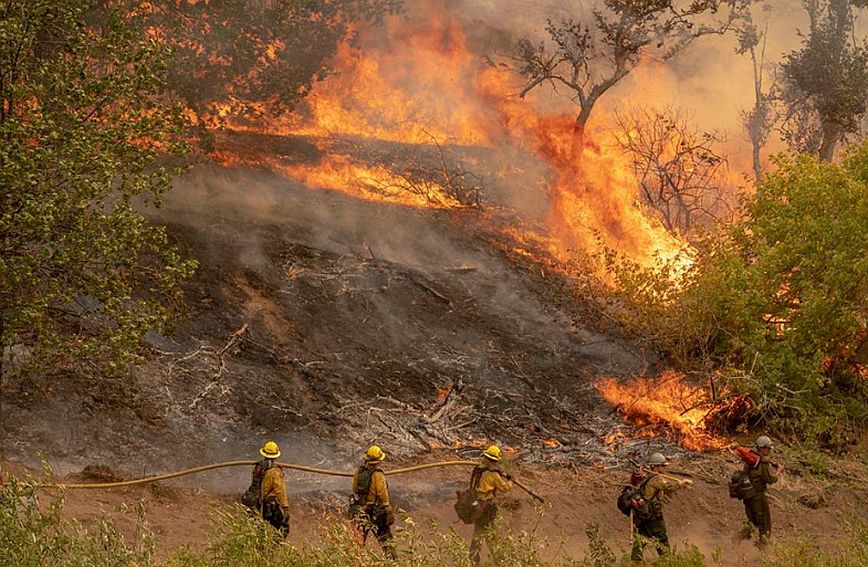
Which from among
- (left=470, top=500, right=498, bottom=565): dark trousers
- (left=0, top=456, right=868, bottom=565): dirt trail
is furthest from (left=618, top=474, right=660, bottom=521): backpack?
(left=470, top=500, right=498, bottom=565): dark trousers

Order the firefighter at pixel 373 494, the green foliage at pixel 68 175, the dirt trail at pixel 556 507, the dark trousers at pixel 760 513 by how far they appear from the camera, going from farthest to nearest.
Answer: the dark trousers at pixel 760 513 → the dirt trail at pixel 556 507 → the green foliage at pixel 68 175 → the firefighter at pixel 373 494

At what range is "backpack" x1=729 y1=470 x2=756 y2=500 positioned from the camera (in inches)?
507

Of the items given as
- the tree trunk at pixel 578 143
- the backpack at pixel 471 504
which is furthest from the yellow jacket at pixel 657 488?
the tree trunk at pixel 578 143

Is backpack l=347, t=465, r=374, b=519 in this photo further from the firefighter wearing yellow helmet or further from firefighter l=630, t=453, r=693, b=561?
firefighter l=630, t=453, r=693, b=561

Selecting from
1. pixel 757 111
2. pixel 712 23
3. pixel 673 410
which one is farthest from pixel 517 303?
pixel 712 23

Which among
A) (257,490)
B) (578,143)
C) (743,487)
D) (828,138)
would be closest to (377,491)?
(257,490)

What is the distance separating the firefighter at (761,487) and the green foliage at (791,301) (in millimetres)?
4694

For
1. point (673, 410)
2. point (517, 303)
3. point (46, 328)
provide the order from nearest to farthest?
point (46, 328) < point (673, 410) < point (517, 303)

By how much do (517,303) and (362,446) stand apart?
26.4 feet

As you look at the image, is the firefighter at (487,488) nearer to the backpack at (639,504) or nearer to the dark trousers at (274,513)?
the backpack at (639,504)

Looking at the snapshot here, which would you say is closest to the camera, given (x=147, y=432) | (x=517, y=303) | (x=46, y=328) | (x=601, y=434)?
(x=46, y=328)

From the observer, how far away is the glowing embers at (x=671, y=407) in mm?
17844

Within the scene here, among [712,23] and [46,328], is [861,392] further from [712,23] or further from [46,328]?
[712,23]

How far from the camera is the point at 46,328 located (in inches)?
492
